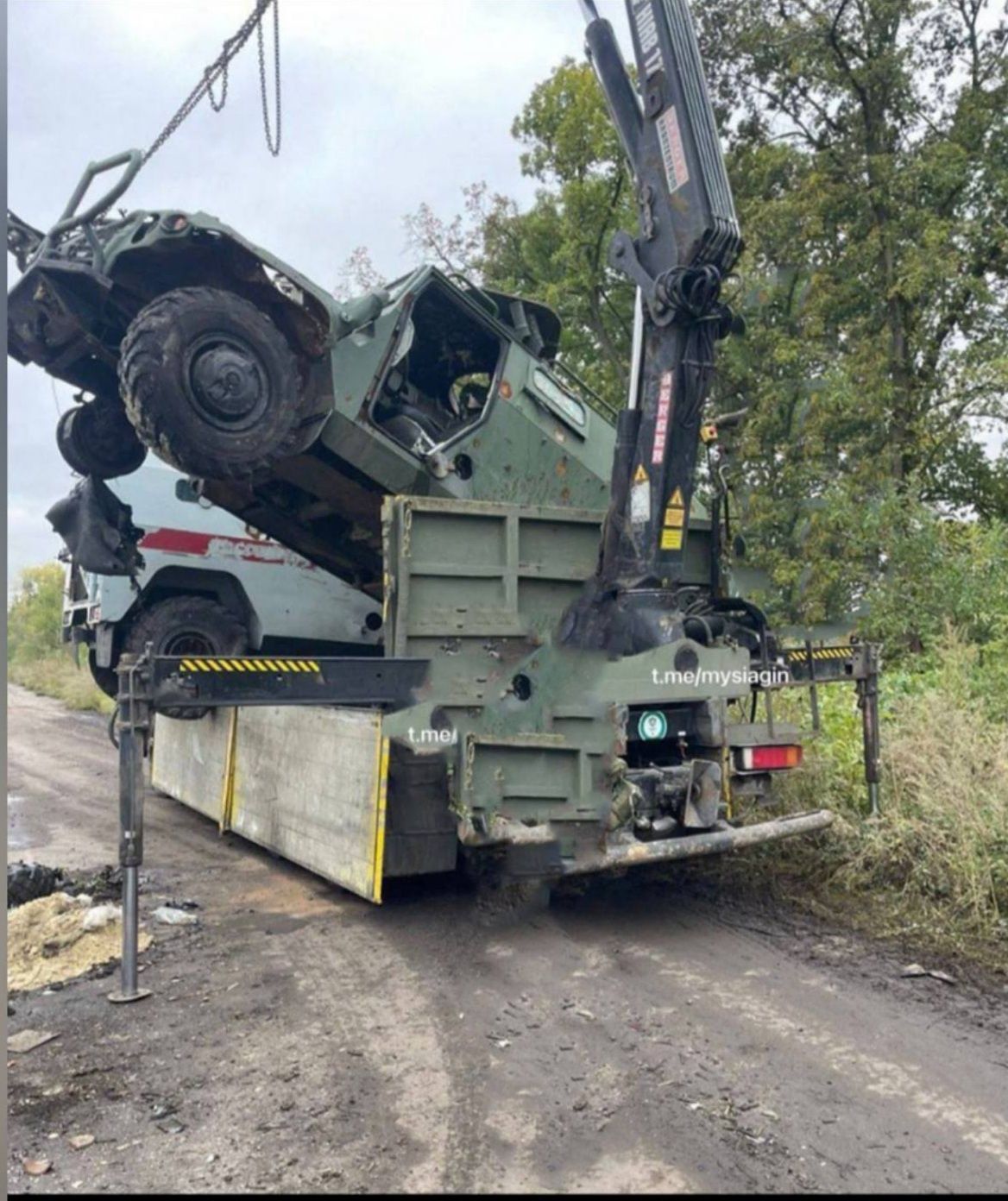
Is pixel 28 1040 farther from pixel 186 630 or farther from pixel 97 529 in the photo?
pixel 186 630

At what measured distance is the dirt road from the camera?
9.21ft

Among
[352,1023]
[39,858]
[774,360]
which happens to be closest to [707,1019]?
[352,1023]

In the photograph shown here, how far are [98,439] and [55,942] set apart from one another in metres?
3.16

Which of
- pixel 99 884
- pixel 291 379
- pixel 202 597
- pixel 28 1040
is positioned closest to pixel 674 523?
pixel 291 379

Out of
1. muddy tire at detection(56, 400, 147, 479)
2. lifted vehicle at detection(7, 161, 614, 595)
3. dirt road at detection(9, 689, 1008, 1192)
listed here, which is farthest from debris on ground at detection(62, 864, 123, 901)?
muddy tire at detection(56, 400, 147, 479)

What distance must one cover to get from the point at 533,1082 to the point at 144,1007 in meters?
1.73

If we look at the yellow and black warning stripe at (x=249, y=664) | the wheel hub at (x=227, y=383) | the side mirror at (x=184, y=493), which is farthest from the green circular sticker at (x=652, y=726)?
the side mirror at (x=184, y=493)

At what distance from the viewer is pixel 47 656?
22.1 meters

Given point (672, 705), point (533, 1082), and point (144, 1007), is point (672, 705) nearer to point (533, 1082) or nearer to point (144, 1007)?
point (533, 1082)

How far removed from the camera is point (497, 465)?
6074mm

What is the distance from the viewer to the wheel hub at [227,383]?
4957mm

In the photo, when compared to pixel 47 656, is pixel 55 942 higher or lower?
lower

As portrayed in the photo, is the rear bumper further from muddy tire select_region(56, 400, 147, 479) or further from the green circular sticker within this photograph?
muddy tire select_region(56, 400, 147, 479)

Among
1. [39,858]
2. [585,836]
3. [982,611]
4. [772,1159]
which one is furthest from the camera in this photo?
[982,611]
